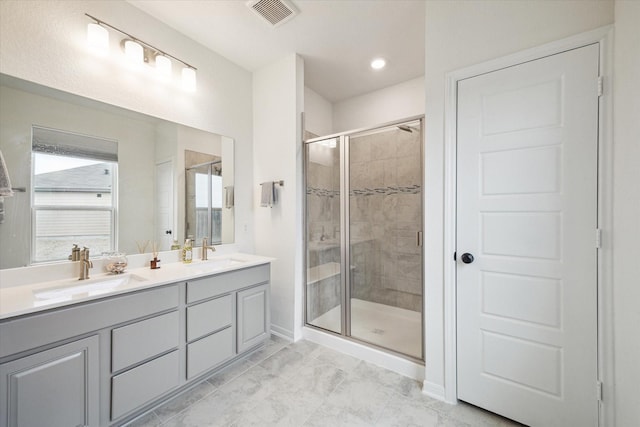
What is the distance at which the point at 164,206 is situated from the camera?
215cm

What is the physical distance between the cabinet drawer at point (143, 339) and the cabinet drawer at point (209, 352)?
6.4 inches

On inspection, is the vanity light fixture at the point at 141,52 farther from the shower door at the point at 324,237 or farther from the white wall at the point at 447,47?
the white wall at the point at 447,47

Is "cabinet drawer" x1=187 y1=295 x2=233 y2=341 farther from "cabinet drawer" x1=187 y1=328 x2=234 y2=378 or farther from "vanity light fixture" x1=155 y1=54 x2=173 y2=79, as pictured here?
"vanity light fixture" x1=155 y1=54 x2=173 y2=79

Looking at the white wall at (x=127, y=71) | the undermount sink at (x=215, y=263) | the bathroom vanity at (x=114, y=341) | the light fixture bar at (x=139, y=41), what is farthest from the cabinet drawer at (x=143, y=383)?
the light fixture bar at (x=139, y=41)

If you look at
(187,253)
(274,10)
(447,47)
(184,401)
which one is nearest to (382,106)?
(447,47)

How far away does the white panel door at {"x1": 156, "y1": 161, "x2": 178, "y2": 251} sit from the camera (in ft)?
6.94

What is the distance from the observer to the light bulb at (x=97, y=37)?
5.55ft

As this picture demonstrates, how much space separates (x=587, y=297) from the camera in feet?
4.39

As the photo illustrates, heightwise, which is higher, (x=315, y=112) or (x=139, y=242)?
(x=315, y=112)

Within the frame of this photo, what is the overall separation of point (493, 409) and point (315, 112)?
3.31 m

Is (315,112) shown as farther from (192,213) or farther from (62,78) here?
(62,78)

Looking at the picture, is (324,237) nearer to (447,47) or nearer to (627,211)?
(447,47)

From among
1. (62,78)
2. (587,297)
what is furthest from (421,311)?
(62,78)

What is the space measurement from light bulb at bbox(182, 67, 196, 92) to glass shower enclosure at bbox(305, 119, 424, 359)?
3.68ft
